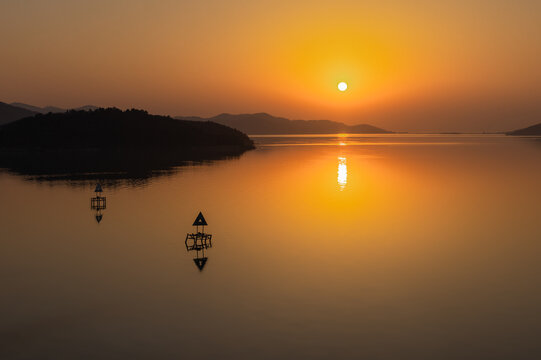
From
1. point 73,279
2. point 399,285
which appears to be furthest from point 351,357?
point 73,279

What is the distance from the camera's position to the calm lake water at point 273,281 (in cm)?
2138

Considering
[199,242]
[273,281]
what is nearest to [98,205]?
[199,242]

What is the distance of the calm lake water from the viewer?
70.1ft

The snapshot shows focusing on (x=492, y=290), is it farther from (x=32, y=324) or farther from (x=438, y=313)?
(x=32, y=324)

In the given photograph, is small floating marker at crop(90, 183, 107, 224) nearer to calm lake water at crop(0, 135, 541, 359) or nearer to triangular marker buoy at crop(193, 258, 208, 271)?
calm lake water at crop(0, 135, 541, 359)

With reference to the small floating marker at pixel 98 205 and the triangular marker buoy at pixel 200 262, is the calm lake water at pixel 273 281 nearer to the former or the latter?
the triangular marker buoy at pixel 200 262

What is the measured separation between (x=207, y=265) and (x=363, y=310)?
44.0 feet

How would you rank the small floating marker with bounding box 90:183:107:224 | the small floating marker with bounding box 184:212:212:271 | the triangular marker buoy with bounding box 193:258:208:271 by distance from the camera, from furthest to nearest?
1. the small floating marker with bounding box 90:183:107:224
2. the small floating marker with bounding box 184:212:212:271
3. the triangular marker buoy with bounding box 193:258:208:271

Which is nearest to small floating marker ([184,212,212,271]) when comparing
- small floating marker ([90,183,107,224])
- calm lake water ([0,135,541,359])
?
calm lake water ([0,135,541,359])

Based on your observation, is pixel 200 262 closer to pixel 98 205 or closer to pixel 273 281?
pixel 273 281

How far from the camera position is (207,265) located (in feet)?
113

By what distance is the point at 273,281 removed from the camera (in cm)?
3047

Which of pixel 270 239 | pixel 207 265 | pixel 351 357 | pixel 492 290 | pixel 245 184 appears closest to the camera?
pixel 351 357

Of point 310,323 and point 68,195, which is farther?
point 68,195
